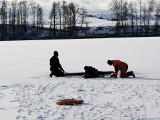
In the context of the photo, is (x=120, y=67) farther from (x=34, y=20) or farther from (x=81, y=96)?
(x=34, y=20)

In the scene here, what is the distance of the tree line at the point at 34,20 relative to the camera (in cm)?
7625

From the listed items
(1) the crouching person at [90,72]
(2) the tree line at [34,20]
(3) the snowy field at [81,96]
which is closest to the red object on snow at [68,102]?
(3) the snowy field at [81,96]

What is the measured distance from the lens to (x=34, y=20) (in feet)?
280

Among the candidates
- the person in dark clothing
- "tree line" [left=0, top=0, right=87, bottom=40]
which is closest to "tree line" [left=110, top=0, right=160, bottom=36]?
"tree line" [left=0, top=0, right=87, bottom=40]

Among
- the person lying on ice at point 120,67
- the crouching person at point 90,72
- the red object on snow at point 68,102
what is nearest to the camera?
the red object on snow at point 68,102

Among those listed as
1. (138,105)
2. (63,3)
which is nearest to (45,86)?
(138,105)

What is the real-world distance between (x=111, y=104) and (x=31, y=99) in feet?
7.66

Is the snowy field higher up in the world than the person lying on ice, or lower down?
lower down

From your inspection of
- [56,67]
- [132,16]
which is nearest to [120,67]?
[56,67]

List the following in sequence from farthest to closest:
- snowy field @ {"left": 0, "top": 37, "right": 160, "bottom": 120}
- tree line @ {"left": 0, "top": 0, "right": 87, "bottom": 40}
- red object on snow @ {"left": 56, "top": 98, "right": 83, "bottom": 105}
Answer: tree line @ {"left": 0, "top": 0, "right": 87, "bottom": 40}, red object on snow @ {"left": 56, "top": 98, "right": 83, "bottom": 105}, snowy field @ {"left": 0, "top": 37, "right": 160, "bottom": 120}

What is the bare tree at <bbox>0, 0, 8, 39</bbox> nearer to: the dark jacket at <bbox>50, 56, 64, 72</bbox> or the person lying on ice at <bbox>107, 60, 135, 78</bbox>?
the dark jacket at <bbox>50, 56, 64, 72</bbox>

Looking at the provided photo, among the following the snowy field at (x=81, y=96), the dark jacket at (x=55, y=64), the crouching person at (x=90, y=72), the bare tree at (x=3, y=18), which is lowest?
the snowy field at (x=81, y=96)

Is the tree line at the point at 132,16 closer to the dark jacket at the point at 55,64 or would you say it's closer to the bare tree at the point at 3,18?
the bare tree at the point at 3,18

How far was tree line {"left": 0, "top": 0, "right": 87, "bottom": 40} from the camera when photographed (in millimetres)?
76250
